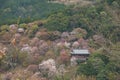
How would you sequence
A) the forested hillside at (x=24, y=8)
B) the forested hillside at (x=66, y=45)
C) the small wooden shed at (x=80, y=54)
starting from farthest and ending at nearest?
the forested hillside at (x=24, y=8), the small wooden shed at (x=80, y=54), the forested hillside at (x=66, y=45)

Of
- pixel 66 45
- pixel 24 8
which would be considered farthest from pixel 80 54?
pixel 24 8

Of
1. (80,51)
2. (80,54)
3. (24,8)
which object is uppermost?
A: (80,51)

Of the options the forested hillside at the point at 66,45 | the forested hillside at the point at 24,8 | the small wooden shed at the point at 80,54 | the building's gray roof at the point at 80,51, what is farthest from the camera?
the forested hillside at the point at 24,8

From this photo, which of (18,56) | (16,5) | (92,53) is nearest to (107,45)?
(92,53)

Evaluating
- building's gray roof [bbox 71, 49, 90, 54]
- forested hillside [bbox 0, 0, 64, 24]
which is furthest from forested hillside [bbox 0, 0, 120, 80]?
forested hillside [bbox 0, 0, 64, 24]

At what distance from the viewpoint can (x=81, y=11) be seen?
3036 cm

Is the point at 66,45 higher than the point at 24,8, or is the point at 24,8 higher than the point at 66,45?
the point at 66,45

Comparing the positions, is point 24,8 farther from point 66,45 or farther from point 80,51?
point 80,51

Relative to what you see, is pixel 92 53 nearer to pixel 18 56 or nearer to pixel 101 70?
pixel 101 70

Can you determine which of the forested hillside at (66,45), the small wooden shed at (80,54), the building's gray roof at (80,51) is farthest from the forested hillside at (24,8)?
the small wooden shed at (80,54)

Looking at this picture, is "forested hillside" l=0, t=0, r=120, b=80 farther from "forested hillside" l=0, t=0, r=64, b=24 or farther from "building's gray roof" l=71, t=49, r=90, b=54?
"forested hillside" l=0, t=0, r=64, b=24

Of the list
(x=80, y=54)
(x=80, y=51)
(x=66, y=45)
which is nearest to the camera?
(x=80, y=54)

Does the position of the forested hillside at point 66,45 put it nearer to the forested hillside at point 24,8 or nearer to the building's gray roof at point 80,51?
the building's gray roof at point 80,51

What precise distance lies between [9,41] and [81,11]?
6.78 m
